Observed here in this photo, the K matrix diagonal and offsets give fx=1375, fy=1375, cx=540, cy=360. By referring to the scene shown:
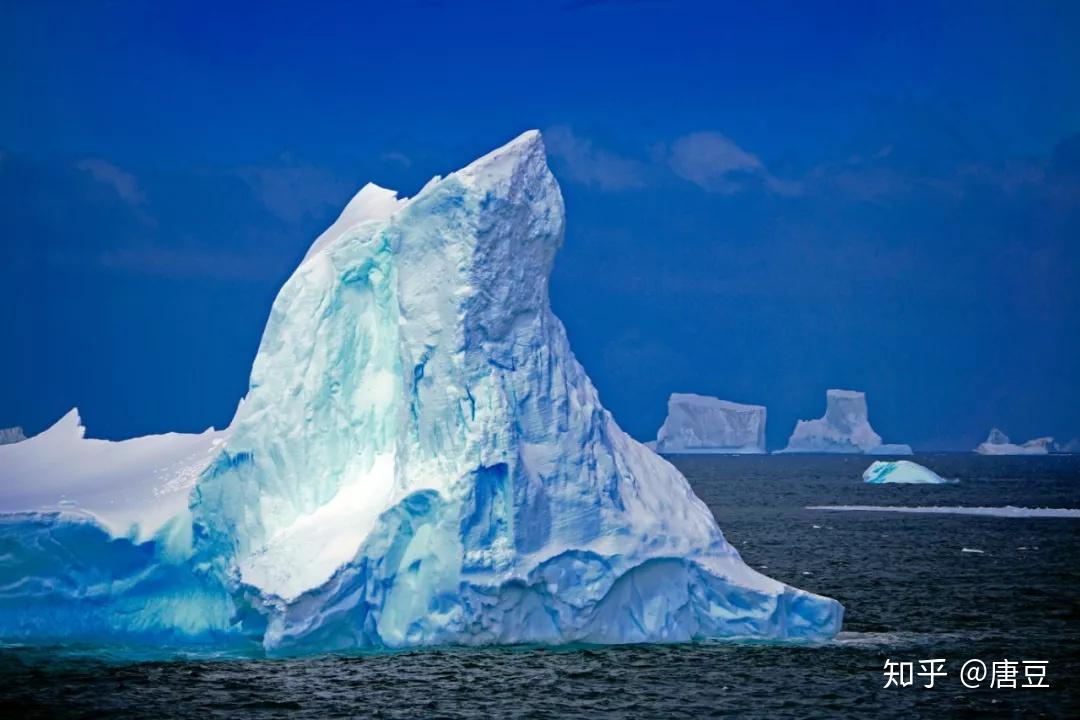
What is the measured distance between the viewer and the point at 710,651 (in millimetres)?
20578

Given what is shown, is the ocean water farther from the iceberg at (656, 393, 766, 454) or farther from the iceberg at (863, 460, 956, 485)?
the iceberg at (656, 393, 766, 454)

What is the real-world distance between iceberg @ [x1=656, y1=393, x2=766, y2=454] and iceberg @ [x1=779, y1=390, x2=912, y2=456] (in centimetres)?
765

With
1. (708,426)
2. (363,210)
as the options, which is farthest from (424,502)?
(708,426)

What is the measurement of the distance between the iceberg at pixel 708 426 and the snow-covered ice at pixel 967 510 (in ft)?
252

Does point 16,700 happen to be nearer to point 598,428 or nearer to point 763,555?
point 598,428

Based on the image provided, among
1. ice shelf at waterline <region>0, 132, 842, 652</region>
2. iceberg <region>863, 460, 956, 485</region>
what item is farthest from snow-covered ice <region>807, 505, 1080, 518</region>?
ice shelf at waterline <region>0, 132, 842, 652</region>

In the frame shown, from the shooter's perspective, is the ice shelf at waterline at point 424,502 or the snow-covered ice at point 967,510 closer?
the ice shelf at waterline at point 424,502

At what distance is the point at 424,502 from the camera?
19625 millimetres

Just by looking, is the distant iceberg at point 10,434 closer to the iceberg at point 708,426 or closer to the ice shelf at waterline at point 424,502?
the ice shelf at waterline at point 424,502

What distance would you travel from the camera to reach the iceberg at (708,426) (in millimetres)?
139875

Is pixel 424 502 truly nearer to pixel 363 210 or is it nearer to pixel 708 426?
pixel 363 210

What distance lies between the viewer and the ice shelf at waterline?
1944 centimetres

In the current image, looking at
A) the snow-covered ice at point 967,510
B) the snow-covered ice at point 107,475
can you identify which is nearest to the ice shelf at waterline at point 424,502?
the snow-covered ice at point 107,475

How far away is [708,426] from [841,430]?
48.1 ft
